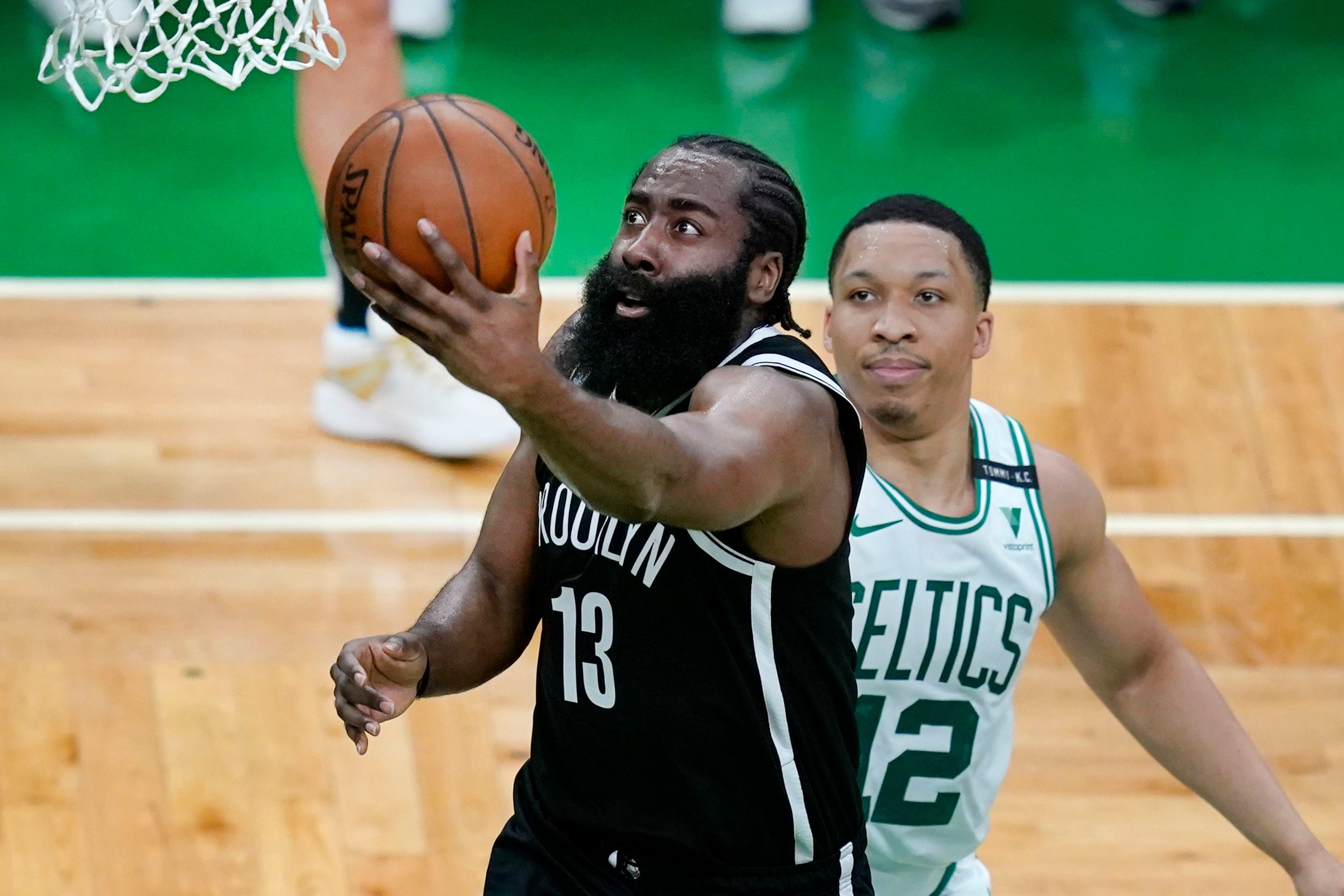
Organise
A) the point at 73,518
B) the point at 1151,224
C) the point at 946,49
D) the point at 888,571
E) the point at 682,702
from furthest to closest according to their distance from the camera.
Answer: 1. the point at 946,49
2. the point at 1151,224
3. the point at 73,518
4. the point at 888,571
5. the point at 682,702

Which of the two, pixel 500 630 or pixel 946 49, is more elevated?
pixel 500 630

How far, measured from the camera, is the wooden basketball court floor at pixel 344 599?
4.20 m

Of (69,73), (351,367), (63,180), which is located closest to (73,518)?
(351,367)

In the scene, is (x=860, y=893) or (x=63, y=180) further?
(x=63, y=180)

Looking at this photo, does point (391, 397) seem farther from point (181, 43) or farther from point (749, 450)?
point (749, 450)

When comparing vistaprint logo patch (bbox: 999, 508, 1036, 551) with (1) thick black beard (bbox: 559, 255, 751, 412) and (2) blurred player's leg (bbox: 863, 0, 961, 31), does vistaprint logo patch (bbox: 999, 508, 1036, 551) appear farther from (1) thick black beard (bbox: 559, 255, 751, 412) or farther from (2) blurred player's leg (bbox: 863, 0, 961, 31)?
(2) blurred player's leg (bbox: 863, 0, 961, 31)

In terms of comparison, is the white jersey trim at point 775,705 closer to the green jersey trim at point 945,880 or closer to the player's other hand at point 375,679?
the player's other hand at point 375,679

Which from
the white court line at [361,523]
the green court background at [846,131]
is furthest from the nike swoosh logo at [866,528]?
the green court background at [846,131]

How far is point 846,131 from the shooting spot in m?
7.20

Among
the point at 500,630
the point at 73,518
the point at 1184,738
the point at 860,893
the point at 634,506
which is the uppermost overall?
the point at 634,506

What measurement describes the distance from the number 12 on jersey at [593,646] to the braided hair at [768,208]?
0.49 metres

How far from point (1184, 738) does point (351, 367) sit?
3.02m

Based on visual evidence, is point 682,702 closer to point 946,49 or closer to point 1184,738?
point 1184,738

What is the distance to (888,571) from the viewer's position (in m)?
3.19
